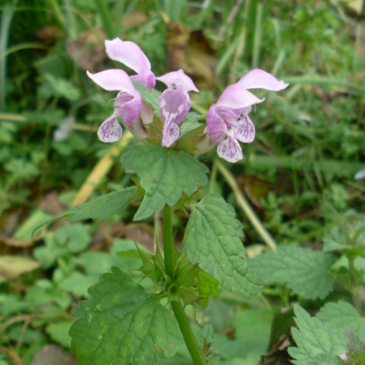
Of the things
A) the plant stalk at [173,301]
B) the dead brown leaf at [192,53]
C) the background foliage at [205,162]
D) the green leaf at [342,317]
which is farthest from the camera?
the dead brown leaf at [192,53]

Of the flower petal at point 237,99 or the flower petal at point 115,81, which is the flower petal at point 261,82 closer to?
the flower petal at point 237,99

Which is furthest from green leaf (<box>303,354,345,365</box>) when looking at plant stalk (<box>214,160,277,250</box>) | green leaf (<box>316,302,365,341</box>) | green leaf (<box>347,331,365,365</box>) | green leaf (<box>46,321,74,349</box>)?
plant stalk (<box>214,160,277,250</box>)

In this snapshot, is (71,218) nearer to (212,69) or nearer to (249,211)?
(249,211)

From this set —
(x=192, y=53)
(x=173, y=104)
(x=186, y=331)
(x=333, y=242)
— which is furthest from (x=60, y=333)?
(x=192, y=53)

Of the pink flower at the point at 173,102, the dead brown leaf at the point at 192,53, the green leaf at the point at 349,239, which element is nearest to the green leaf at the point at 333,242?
the green leaf at the point at 349,239

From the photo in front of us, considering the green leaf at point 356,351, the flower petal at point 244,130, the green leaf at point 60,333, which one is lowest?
the green leaf at point 60,333

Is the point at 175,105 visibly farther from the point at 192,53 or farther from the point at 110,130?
the point at 192,53

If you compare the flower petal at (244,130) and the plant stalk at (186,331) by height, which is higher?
the flower petal at (244,130)
